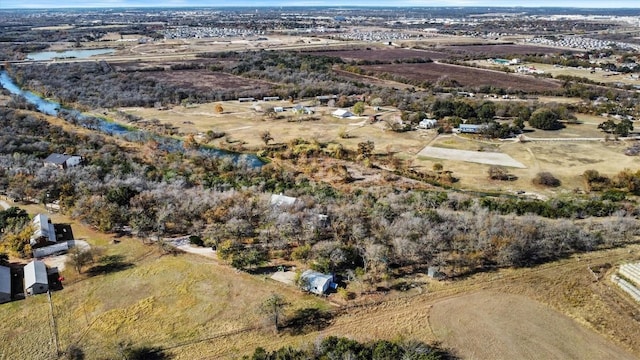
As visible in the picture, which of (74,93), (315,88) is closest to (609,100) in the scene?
(315,88)

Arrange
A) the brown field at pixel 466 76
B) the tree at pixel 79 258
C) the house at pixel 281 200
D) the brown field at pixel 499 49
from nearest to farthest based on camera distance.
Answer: the tree at pixel 79 258, the house at pixel 281 200, the brown field at pixel 466 76, the brown field at pixel 499 49

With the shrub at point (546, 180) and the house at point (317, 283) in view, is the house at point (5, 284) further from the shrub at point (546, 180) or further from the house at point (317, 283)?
the shrub at point (546, 180)

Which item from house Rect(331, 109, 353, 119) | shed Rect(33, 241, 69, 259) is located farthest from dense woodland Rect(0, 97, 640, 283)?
house Rect(331, 109, 353, 119)

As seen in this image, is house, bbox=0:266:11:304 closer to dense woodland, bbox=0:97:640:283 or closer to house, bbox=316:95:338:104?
dense woodland, bbox=0:97:640:283

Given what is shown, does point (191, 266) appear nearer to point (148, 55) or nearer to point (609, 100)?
point (609, 100)

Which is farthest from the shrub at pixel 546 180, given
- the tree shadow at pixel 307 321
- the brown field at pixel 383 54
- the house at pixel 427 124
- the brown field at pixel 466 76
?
the brown field at pixel 383 54
